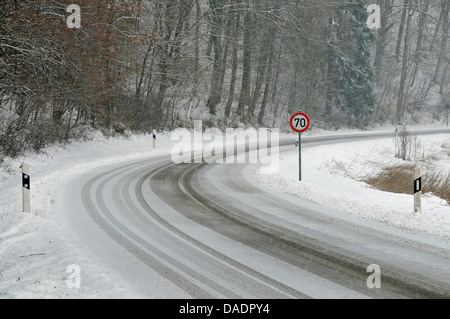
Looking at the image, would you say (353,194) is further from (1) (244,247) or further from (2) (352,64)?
(2) (352,64)

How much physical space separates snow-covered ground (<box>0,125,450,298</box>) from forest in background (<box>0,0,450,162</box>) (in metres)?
2.20

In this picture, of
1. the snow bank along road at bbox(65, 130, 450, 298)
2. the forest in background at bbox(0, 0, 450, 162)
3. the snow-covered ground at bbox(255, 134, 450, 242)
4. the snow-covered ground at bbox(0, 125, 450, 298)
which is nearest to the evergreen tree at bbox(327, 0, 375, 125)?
the forest in background at bbox(0, 0, 450, 162)

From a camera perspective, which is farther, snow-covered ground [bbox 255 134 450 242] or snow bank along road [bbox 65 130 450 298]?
snow-covered ground [bbox 255 134 450 242]

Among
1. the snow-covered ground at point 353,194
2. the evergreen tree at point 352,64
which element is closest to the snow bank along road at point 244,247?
the snow-covered ground at point 353,194

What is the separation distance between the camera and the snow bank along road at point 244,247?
184 inches

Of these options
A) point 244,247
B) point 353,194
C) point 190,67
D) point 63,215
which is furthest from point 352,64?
point 244,247

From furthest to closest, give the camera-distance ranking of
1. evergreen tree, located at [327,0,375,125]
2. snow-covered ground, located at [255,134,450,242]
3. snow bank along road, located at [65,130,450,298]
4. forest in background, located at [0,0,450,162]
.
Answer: evergreen tree, located at [327,0,375,125]
forest in background, located at [0,0,450,162]
snow-covered ground, located at [255,134,450,242]
snow bank along road, located at [65,130,450,298]

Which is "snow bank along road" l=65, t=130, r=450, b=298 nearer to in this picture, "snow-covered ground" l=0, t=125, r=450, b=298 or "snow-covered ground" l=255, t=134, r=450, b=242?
"snow-covered ground" l=0, t=125, r=450, b=298

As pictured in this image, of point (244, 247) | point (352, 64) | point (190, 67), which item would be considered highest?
point (352, 64)

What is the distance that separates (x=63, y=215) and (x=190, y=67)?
20.7 meters

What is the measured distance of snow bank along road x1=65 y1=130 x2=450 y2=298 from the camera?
184 inches

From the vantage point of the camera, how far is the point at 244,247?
6.04 meters
